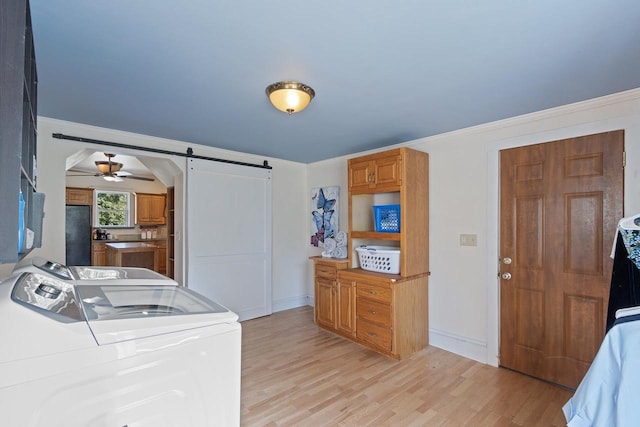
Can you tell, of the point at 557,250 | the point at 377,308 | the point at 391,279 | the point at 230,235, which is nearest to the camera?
the point at 557,250

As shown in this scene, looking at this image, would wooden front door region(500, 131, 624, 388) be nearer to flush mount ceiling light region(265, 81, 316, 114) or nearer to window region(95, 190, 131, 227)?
flush mount ceiling light region(265, 81, 316, 114)

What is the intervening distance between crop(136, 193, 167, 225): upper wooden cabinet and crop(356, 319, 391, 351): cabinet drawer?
6.15 m

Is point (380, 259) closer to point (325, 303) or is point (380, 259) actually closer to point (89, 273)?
point (325, 303)

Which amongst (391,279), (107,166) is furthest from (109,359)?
(107,166)

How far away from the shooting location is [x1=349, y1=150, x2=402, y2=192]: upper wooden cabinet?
128 inches

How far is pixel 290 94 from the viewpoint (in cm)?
216

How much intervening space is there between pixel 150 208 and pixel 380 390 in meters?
6.97

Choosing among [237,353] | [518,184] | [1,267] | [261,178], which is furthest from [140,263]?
[518,184]

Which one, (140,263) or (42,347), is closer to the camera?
(42,347)

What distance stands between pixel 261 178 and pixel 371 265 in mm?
2037

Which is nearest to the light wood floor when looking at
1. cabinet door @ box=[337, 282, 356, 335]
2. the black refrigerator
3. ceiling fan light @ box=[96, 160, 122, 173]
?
cabinet door @ box=[337, 282, 356, 335]

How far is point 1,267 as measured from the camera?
200 cm

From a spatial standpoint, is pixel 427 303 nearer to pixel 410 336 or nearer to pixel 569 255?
pixel 410 336

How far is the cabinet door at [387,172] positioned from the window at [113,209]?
6.49 m
